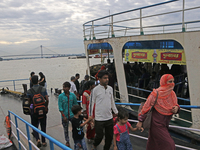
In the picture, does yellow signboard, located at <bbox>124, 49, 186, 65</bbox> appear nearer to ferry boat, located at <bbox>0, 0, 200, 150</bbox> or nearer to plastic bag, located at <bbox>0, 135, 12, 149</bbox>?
ferry boat, located at <bbox>0, 0, 200, 150</bbox>

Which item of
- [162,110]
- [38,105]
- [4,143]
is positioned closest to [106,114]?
[162,110]

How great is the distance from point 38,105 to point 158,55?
4060 mm

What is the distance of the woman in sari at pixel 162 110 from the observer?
7.46 feet

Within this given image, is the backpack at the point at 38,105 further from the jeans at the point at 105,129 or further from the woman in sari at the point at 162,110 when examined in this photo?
the woman in sari at the point at 162,110

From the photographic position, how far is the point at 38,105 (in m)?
3.58

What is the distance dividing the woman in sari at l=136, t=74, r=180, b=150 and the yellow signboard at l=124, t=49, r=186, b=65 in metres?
3.14

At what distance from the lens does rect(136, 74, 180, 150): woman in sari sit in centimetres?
227

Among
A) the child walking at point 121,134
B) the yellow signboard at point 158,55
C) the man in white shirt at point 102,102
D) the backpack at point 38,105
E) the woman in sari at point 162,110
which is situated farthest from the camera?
the yellow signboard at point 158,55

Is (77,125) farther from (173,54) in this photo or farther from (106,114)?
(173,54)

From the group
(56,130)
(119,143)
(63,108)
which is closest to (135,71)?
(56,130)

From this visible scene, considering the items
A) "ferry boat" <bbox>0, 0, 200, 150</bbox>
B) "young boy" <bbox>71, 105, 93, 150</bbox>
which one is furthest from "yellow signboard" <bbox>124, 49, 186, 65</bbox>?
"young boy" <bbox>71, 105, 93, 150</bbox>

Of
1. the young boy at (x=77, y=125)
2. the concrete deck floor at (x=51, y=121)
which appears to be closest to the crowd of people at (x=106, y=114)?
the young boy at (x=77, y=125)

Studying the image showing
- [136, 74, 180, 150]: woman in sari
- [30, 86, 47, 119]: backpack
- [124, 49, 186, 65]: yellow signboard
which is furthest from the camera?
[124, 49, 186, 65]: yellow signboard

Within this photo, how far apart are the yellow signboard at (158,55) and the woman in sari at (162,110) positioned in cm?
314
